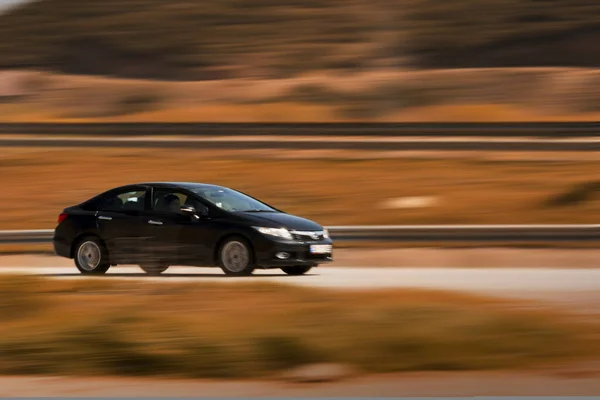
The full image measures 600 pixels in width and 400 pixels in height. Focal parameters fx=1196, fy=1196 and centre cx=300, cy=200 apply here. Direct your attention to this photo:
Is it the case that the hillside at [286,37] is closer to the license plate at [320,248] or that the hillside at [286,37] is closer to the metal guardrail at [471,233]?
the metal guardrail at [471,233]

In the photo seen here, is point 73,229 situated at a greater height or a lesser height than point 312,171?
lesser

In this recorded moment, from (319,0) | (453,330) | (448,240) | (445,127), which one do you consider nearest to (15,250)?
(448,240)

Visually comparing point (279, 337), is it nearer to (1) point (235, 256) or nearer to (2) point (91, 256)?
(1) point (235, 256)

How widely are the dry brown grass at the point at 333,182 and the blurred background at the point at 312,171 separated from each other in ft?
0.25

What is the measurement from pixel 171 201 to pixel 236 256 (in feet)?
4.29

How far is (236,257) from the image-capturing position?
15422mm

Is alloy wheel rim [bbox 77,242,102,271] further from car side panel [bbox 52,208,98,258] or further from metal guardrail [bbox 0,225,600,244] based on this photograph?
metal guardrail [bbox 0,225,600,244]

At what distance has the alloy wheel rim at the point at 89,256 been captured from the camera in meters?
16.1

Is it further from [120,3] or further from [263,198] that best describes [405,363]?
[120,3]

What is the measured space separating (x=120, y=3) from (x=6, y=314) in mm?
73016

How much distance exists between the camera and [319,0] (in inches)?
3031

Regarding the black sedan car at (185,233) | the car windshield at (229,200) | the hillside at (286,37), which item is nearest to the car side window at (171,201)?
the black sedan car at (185,233)

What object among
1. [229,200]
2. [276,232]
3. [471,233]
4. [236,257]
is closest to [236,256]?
[236,257]

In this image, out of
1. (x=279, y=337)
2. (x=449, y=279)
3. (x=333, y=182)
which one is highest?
(x=333, y=182)
